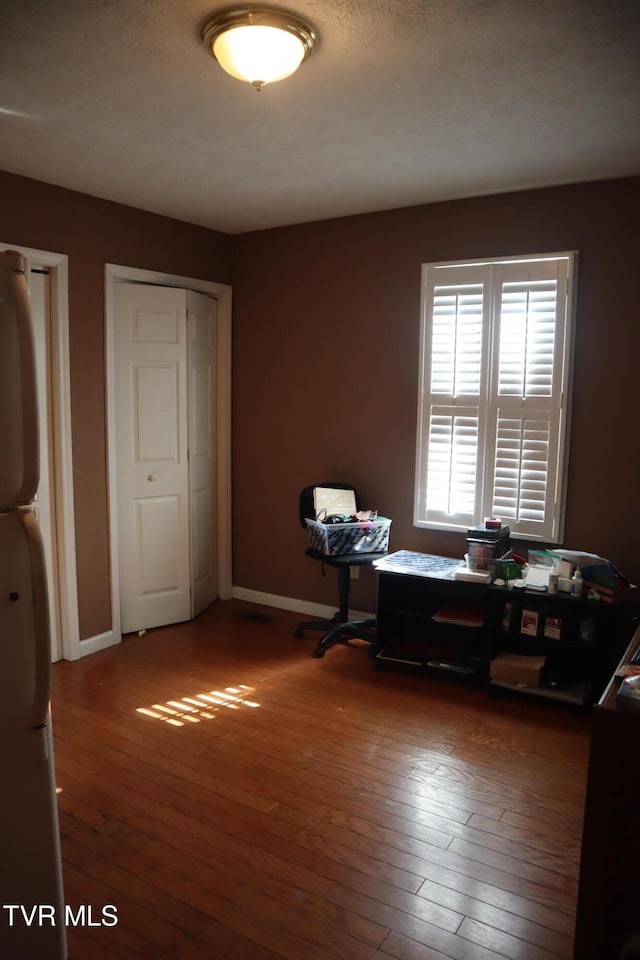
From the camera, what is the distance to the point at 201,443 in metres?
4.66

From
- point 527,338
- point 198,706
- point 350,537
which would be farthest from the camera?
point 350,537

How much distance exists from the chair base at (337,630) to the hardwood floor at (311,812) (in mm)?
161

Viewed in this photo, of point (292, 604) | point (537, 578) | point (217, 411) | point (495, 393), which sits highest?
point (495, 393)

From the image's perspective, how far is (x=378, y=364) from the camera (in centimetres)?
418

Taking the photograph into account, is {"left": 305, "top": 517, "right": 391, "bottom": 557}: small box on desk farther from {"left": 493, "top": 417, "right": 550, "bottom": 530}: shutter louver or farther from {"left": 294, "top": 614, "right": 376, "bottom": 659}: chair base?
{"left": 493, "top": 417, "right": 550, "bottom": 530}: shutter louver

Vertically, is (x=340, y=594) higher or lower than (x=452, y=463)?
lower

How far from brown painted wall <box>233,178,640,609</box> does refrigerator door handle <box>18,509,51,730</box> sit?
2.73m

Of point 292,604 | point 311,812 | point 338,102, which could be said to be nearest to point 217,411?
point 292,604

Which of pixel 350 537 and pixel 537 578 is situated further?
pixel 350 537

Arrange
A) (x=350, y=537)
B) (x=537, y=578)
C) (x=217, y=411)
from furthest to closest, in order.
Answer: (x=217, y=411), (x=350, y=537), (x=537, y=578)

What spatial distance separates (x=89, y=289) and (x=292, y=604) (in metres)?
2.41

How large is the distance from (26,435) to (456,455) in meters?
2.71

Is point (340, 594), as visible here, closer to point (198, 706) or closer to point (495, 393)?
point (198, 706)

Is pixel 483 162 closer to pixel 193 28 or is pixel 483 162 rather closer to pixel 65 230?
pixel 193 28
